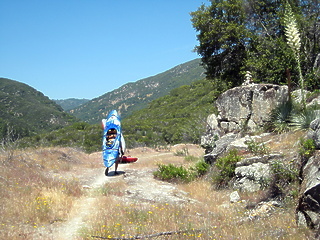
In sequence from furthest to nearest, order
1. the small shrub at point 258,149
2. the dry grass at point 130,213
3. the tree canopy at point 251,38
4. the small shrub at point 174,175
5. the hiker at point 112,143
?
the tree canopy at point 251,38
the hiker at point 112,143
the small shrub at point 174,175
the small shrub at point 258,149
the dry grass at point 130,213

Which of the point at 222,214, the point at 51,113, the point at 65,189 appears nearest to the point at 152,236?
the point at 222,214

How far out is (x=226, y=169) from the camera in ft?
29.6

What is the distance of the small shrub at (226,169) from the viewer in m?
8.98

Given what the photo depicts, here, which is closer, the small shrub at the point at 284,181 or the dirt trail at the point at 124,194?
the dirt trail at the point at 124,194

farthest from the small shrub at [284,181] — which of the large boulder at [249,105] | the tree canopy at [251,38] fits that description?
the tree canopy at [251,38]

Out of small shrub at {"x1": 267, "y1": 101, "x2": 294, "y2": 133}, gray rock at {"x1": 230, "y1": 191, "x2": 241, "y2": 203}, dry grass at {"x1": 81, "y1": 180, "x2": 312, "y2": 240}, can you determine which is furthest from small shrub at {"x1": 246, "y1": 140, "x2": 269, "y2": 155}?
small shrub at {"x1": 267, "y1": 101, "x2": 294, "y2": 133}

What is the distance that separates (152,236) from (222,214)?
2103mm

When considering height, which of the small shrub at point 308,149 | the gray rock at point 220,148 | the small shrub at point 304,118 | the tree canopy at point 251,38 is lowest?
the gray rock at point 220,148

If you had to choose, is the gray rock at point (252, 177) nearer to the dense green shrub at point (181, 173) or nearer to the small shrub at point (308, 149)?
the small shrub at point (308, 149)

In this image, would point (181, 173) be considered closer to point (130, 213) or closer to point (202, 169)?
point (202, 169)

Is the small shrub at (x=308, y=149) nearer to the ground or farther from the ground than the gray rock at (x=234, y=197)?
farther from the ground

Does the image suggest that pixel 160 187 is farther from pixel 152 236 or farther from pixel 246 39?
pixel 246 39

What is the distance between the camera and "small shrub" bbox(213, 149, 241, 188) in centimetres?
898

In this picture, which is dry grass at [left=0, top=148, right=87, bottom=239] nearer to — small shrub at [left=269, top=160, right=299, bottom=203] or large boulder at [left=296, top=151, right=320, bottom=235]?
large boulder at [left=296, top=151, right=320, bottom=235]
